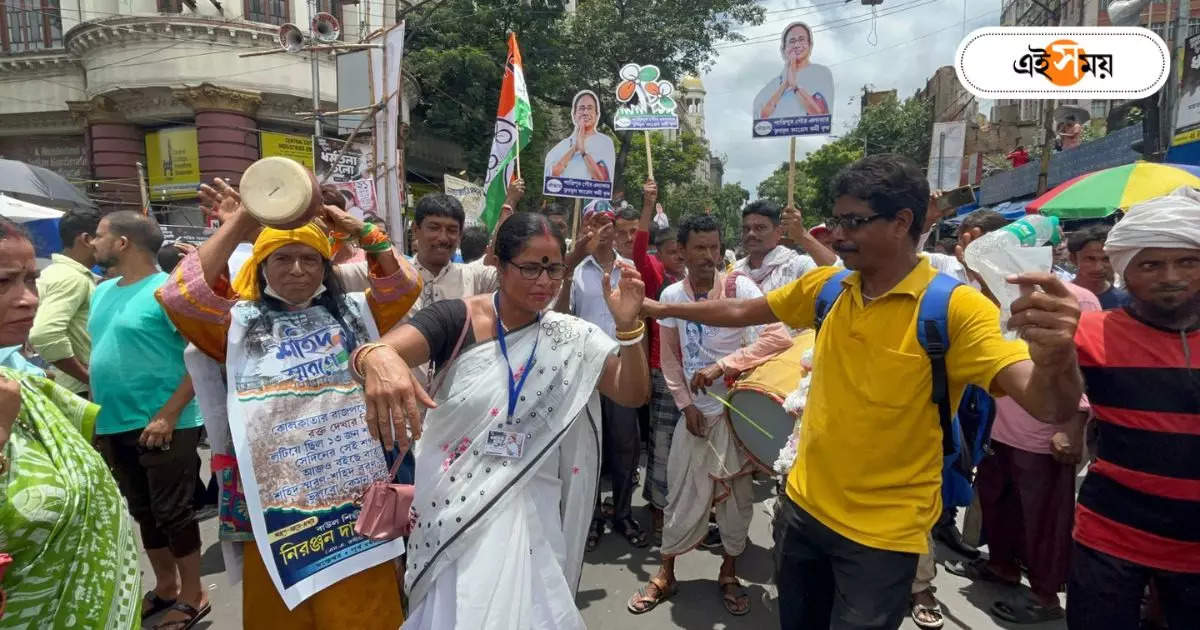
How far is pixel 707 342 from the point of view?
3.81m

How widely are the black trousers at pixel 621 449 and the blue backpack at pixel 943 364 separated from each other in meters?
1.96

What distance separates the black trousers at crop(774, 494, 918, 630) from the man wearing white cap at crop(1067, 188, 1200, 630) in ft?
2.24

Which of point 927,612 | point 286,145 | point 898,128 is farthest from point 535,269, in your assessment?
point 898,128

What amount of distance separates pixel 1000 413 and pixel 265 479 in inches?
148

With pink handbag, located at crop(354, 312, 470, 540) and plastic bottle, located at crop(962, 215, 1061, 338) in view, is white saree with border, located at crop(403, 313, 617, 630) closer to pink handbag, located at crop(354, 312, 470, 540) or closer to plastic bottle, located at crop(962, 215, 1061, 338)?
pink handbag, located at crop(354, 312, 470, 540)

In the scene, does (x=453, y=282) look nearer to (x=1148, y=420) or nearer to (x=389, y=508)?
(x=389, y=508)

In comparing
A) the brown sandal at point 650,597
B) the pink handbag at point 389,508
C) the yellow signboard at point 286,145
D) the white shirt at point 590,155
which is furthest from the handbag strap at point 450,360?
the yellow signboard at point 286,145

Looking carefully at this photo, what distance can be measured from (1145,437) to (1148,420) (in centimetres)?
6

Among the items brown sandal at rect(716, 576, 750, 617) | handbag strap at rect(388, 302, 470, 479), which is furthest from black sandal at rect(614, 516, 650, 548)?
handbag strap at rect(388, 302, 470, 479)

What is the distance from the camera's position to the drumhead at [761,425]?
3.35 m

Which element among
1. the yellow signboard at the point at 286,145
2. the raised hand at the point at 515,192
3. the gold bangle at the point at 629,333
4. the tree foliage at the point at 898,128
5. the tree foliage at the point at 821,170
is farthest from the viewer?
the tree foliage at the point at 821,170

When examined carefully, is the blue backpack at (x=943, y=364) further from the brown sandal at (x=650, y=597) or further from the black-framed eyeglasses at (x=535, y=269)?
the brown sandal at (x=650, y=597)

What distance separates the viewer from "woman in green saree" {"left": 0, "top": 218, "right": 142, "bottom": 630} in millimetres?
1518

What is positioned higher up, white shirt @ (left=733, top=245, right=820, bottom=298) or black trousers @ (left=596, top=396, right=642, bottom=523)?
white shirt @ (left=733, top=245, right=820, bottom=298)
